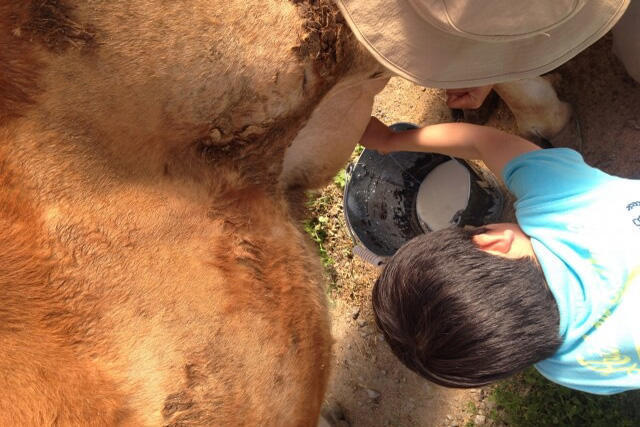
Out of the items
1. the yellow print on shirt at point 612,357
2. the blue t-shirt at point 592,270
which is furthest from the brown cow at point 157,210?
the yellow print on shirt at point 612,357

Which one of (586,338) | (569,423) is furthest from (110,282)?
(569,423)

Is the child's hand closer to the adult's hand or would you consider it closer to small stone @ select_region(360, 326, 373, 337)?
the adult's hand

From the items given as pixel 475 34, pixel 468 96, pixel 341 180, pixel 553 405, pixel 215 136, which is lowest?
pixel 553 405

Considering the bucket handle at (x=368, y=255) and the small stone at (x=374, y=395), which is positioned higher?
the bucket handle at (x=368, y=255)

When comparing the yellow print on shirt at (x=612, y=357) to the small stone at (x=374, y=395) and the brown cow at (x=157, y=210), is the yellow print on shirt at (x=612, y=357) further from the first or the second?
the small stone at (x=374, y=395)

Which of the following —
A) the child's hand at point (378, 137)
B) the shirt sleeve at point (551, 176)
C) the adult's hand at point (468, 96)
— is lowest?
the child's hand at point (378, 137)

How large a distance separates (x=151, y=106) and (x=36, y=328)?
2.07 feet

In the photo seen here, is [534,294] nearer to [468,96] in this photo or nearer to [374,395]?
[468,96]

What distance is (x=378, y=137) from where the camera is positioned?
88.7 inches

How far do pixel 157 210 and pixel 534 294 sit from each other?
105 centimetres

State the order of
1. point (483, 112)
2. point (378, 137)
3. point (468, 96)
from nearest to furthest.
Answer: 1. point (468, 96)
2. point (378, 137)
3. point (483, 112)

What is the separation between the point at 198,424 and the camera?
5.06 feet

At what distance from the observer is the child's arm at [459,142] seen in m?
2.02

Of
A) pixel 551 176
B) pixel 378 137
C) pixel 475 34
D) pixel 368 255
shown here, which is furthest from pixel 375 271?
pixel 475 34
